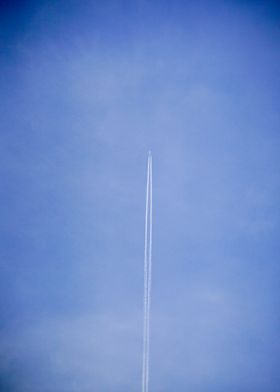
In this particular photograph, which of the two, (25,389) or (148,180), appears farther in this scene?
(25,389)

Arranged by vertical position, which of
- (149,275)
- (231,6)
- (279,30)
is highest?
(231,6)

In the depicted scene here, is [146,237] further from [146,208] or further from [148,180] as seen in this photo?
[148,180]

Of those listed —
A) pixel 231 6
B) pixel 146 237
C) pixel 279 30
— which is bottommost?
pixel 146 237

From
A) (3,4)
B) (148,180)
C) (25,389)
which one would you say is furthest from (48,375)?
(3,4)

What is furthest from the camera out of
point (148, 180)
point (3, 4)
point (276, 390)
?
point (276, 390)

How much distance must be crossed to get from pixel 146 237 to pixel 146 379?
390cm

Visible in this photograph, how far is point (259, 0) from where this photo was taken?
303 inches

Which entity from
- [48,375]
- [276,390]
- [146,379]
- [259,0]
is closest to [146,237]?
[146,379]

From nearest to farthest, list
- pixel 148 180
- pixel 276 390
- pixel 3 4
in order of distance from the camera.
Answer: pixel 3 4 → pixel 148 180 → pixel 276 390

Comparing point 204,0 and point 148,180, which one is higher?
point 204,0

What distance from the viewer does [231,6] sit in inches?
306

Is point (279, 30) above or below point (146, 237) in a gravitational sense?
above

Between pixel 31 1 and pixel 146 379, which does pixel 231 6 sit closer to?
pixel 31 1

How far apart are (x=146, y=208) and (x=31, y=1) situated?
5111 mm
